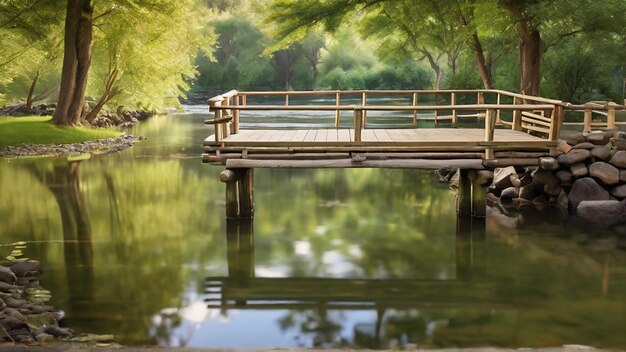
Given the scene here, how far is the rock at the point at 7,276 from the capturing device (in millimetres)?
11414

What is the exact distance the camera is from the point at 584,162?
17.0m

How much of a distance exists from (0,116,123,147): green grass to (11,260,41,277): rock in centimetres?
1899

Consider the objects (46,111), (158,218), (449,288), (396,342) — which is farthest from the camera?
(46,111)

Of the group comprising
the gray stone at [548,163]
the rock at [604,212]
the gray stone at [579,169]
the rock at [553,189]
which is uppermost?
the gray stone at [548,163]

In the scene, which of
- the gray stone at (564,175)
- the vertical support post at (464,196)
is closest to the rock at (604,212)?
the gray stone at (564,175)

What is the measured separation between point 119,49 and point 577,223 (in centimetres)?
2581

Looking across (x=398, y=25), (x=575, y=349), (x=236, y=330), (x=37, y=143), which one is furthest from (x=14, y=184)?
(x=398, y=25)

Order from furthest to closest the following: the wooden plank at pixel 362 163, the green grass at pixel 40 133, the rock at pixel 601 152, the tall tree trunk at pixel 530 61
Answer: the green grass at pixel 40 133
the tall tree trunk at pixel 530 61
the rock at pixel 601 152
the wooden plank at pixel 362 163

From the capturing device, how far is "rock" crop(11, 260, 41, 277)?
12.2 meters

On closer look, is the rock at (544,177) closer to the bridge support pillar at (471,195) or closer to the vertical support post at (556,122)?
the vertical support post at (556,122)

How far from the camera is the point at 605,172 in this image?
54.6 ft

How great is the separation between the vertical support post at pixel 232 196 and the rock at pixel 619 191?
8.46 m

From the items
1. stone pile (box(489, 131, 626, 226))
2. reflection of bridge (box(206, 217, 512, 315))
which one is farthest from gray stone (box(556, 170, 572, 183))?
reflection of bridge (box(206, 217, 512, 315))

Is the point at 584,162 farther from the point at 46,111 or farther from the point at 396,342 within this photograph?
the point at 46,111
